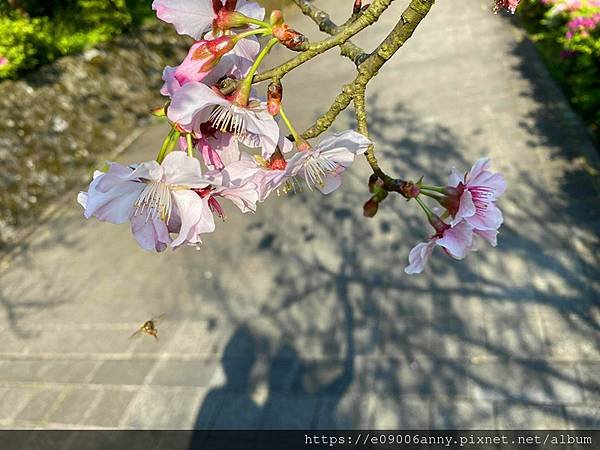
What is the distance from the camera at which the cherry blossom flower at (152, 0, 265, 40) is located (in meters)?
0.90

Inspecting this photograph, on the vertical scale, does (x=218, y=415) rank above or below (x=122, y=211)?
below

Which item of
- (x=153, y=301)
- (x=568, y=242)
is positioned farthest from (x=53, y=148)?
(x=568, y=242)

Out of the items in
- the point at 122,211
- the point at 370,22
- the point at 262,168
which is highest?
the point at 370,22

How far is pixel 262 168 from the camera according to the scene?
0.92 metres

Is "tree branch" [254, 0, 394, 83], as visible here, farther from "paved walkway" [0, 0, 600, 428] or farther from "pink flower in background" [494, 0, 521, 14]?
"paved walkway" [0, 0, 600, 428]

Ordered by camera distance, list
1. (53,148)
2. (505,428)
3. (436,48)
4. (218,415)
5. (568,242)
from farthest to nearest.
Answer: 1. (436,48)
2. (53,148)
3. (568,242)
4. (218,415)
5. (505,428)

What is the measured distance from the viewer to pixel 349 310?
4188 mm

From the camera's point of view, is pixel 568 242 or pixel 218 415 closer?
pixel 218 415

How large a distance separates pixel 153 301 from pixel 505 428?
314cm

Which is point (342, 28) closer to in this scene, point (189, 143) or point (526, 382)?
point (189, 143)

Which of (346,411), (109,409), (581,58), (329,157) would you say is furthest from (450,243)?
(581,58)

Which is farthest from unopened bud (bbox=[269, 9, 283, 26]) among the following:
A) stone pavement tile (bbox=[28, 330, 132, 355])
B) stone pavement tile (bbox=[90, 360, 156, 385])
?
stone pavement tile (bbox=[28, 330, 132, 355])

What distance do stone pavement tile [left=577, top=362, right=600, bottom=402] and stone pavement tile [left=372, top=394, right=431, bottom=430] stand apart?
3.01ft

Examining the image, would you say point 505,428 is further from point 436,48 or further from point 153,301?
point 436,48
